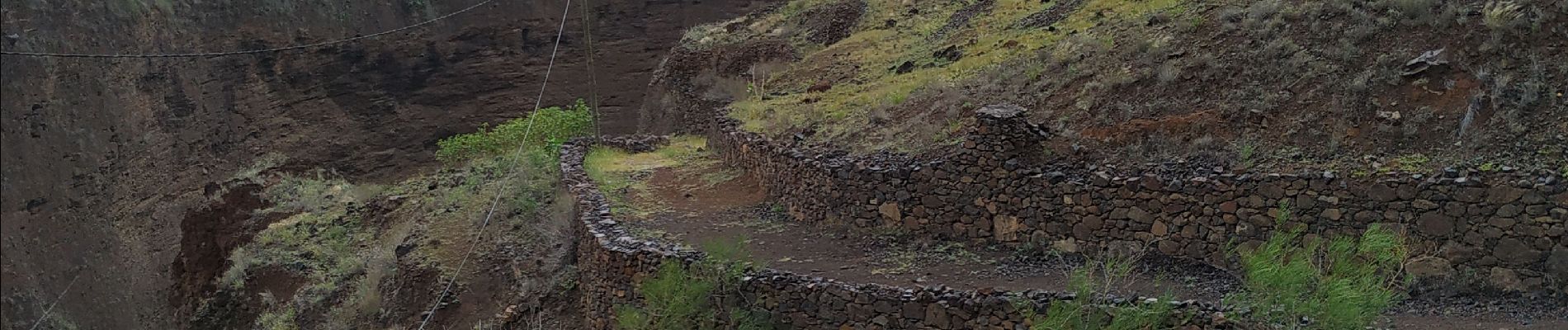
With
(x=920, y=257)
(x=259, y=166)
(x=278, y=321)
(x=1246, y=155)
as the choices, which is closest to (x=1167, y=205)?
(x=1246, y=155)

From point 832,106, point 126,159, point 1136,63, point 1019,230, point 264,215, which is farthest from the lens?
point 126,159

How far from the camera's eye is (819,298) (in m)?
8.64

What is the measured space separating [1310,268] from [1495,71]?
3.02m

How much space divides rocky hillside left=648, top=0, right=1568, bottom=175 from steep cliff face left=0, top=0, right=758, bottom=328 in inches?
314

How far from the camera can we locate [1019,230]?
9703 mm

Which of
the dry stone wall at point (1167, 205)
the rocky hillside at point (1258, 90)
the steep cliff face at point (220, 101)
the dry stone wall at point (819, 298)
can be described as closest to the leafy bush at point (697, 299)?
the dry stone wall at point (819, 298)

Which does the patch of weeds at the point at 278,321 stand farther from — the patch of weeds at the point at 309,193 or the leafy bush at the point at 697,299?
the leafy bush at the point at 697,299

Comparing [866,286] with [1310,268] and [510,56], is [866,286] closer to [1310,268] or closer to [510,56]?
[1310,268]

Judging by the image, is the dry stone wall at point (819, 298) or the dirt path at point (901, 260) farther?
the dry stone wall at point (819, 298)

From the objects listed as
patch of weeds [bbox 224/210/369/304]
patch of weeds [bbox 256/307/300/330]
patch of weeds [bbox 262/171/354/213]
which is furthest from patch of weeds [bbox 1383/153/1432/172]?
patch of weeds [bbox 262/171/354/213]

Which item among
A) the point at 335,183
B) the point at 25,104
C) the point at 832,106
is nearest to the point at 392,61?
the point at 335,183

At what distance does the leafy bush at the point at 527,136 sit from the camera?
77.0 ft

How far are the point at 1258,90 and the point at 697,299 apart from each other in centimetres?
556

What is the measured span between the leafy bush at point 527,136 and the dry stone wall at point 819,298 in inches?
486
